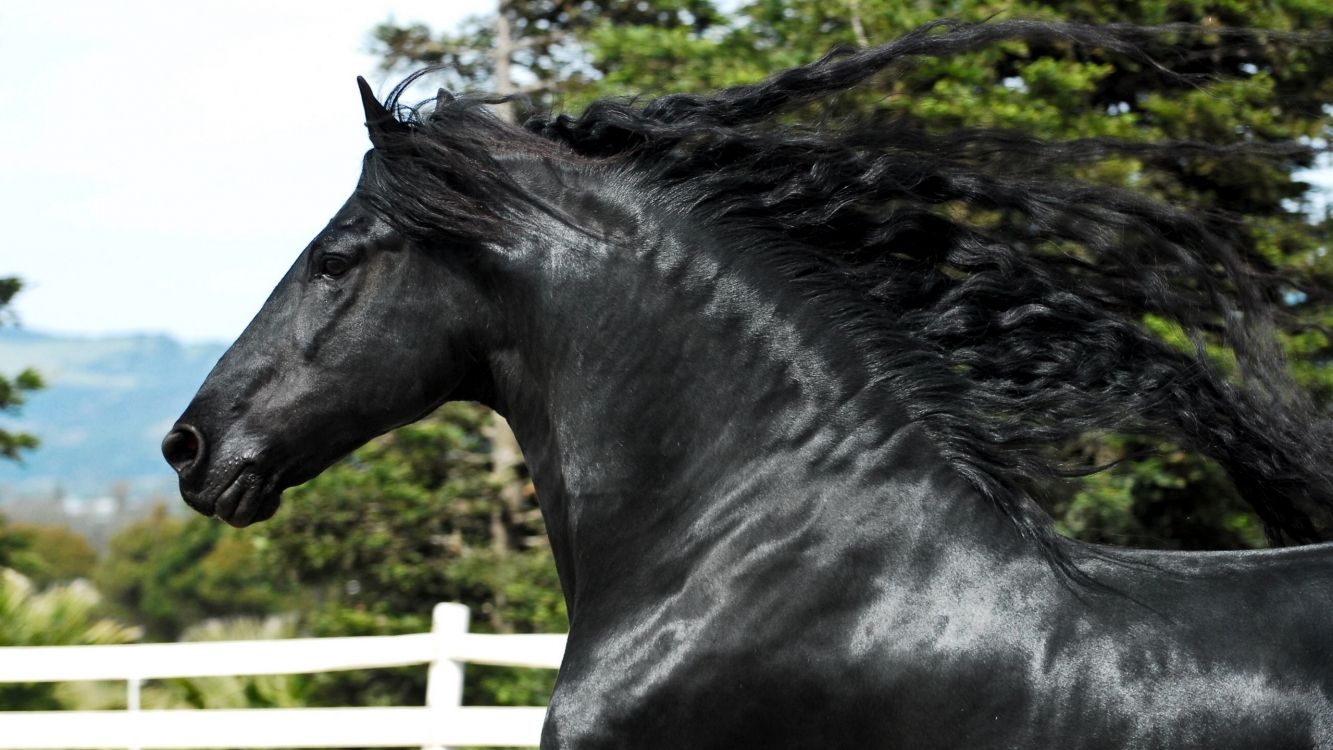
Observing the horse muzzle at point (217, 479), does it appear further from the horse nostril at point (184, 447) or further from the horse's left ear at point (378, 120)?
the horse's left ear at point (378, 120)

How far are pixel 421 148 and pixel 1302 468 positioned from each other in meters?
1.84

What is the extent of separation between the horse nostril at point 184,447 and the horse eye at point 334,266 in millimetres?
398

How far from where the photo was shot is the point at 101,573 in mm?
41438

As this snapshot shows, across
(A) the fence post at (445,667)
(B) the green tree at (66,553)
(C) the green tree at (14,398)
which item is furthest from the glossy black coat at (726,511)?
(B) the green tree at (66,553)

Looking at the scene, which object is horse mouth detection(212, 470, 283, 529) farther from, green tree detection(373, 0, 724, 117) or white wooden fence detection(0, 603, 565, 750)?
green tree detection(373, 0, 724, 117)

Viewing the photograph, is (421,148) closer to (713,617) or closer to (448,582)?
(713,617)

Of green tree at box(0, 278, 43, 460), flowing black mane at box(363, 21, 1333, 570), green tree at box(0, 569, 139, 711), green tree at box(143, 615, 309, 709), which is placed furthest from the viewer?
green tree at box(0, 278, 43, 460)

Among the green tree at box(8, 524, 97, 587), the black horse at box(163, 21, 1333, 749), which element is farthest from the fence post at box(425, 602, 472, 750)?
the green tree at box(8, 524, 97, 587)

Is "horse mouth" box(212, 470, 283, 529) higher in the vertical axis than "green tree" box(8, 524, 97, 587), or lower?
higher

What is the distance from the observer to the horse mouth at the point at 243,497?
2717 mm

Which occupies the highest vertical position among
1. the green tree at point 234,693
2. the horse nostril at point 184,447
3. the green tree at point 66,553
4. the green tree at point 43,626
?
the horse nostril at point 184,447

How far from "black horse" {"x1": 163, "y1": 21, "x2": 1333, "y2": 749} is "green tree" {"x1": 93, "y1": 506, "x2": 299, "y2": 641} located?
28163 millimetres

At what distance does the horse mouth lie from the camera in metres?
2.72

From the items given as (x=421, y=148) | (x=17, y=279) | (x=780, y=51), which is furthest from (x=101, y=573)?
(x=421, y=148)
